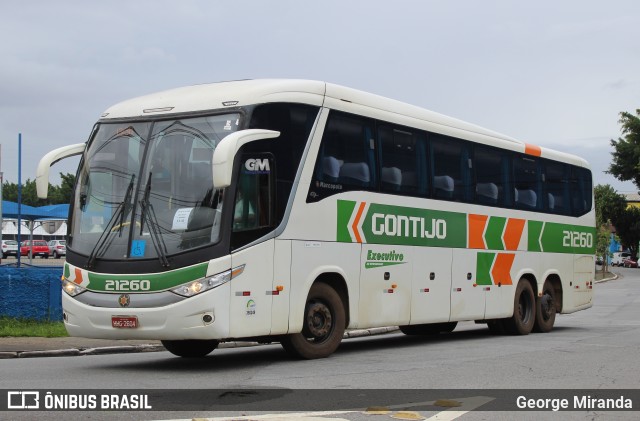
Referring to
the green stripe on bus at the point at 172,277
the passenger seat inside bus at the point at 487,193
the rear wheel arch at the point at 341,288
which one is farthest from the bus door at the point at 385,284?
the green stripe on bus at the point at 172,277

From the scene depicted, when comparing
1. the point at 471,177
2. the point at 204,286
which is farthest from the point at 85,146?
the point at 471,177

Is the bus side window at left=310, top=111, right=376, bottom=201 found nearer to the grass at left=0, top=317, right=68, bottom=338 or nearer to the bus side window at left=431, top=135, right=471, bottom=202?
the bus side window at left=431, top=135, right=471, bottom=202

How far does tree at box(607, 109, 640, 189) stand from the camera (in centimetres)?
8606

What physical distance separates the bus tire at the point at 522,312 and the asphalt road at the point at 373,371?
1.77m

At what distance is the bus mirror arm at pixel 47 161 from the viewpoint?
13.3 metres

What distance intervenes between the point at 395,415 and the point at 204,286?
4099 millimetres

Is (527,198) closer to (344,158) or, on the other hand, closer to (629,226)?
(344,158)

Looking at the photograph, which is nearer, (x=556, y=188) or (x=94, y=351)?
(x=94, y=351)

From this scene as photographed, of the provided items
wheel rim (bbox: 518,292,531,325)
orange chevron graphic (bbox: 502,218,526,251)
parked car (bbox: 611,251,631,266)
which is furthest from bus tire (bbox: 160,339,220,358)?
parked car (bbox: 611,251,631,266)

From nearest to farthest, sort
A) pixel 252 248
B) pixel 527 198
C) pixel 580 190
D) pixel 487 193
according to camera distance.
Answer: pixel 252 248 → pixel 487 193 → pixel 527 198 → pixel 580 190

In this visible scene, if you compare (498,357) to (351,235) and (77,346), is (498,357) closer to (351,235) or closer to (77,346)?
(351,235)

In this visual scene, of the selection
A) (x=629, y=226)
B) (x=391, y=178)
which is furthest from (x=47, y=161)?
(x=629, y=226)

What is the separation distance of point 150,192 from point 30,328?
710 centimetres

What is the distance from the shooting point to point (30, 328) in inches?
723
